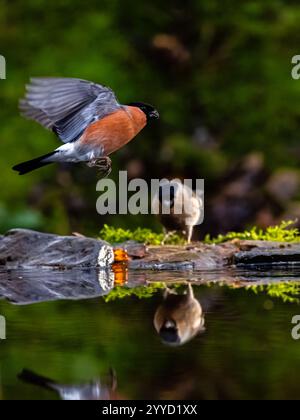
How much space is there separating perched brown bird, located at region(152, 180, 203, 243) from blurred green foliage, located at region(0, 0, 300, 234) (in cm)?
449

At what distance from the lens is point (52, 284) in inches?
250

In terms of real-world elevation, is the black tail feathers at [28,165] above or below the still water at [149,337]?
above

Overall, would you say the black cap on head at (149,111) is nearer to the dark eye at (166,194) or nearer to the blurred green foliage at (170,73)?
the dark eye at (166,194)

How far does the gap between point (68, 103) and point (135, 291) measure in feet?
4.28

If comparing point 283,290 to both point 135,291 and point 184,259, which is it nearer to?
point 135,291

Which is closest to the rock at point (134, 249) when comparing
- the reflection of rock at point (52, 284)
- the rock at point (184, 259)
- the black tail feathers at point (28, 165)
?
the rock at point (184, 259)

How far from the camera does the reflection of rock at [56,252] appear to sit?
23.3 feet

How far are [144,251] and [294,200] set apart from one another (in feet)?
17.9

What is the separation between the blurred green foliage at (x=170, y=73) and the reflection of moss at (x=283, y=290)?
6.69m

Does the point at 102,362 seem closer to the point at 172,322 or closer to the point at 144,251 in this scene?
the point at 172,322

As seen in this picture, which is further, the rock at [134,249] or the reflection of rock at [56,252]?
the rock at [134,249]

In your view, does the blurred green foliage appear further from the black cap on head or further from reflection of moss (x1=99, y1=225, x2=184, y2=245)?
the black cap on head

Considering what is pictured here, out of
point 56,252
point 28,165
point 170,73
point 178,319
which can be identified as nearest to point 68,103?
point 28,165

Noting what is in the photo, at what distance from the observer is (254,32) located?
44.4 ft
